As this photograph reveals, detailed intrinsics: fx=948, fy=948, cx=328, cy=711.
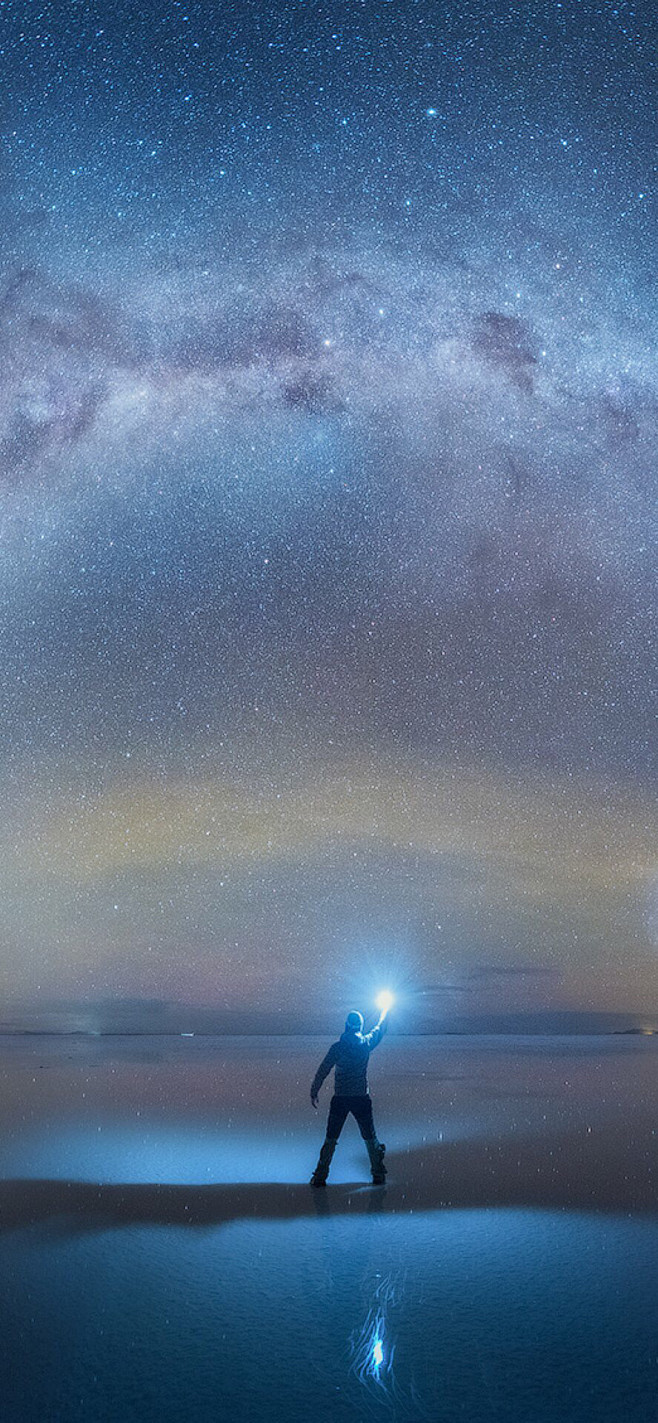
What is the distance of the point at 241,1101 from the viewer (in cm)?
1719

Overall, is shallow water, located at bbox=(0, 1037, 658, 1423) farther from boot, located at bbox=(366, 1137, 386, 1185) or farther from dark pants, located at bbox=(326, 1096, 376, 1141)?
dark pants, located at bbox=(326, 1096, 376, 1141)

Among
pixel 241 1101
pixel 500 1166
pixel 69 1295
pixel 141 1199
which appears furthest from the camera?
pixel 241 1101

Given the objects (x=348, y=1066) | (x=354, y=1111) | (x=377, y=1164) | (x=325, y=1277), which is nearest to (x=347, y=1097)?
(x=354, y=1111)

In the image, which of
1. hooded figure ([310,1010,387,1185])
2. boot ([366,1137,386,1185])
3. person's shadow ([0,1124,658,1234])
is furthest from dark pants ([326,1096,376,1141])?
person's shadow ([0,1124,658,1234])

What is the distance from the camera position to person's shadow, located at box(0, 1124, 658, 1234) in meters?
7.68

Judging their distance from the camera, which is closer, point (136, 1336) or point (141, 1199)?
point (136, 1336)

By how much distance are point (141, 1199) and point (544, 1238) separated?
3.46 metres

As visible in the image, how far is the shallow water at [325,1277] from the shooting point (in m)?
4.26

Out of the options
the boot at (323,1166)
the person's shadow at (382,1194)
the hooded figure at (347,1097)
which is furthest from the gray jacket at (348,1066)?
the person's shadow at (382,1194)

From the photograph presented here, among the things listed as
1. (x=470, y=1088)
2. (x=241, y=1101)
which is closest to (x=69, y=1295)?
(x=241, y=1101)

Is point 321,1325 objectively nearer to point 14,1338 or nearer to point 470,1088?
point 14,1338

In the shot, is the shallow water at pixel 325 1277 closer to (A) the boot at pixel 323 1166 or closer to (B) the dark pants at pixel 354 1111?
(A) the boot at pixel 323 1166

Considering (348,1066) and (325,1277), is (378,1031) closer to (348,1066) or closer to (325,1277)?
(348,1066)

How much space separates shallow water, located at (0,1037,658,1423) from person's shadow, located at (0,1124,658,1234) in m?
0.03
